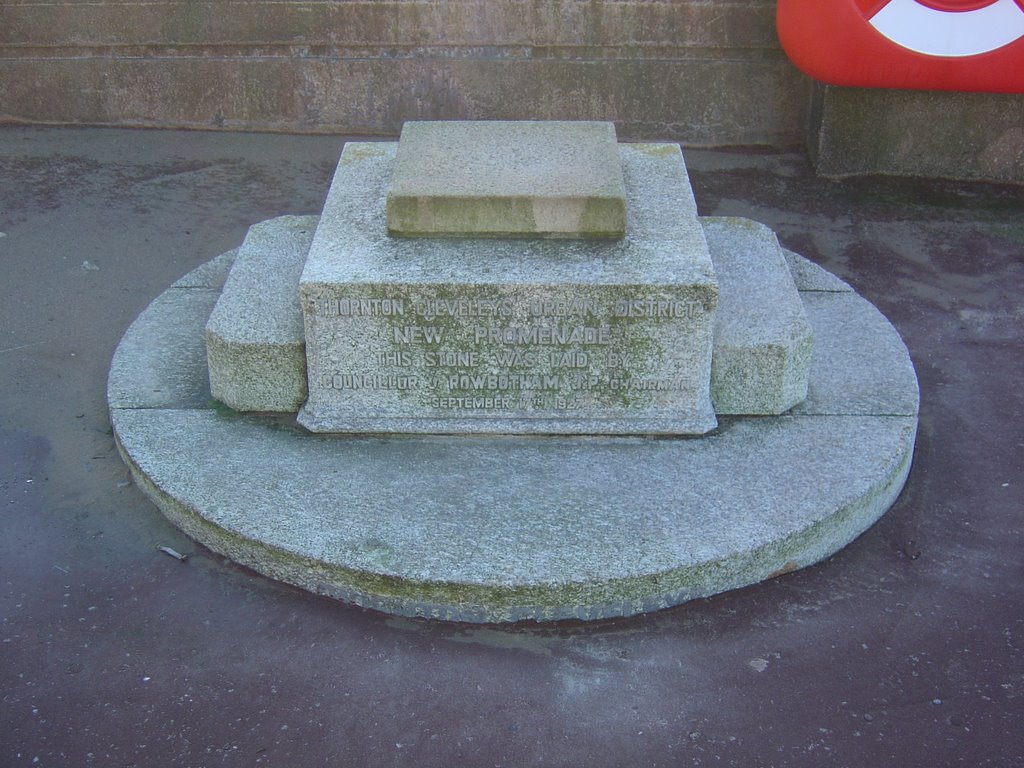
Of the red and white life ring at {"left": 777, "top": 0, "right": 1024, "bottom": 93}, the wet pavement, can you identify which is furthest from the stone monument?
the red and white life ring at {"left": 777, "top": 0, "right": 1024, "bottom": 93}

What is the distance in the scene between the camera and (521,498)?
3.88m

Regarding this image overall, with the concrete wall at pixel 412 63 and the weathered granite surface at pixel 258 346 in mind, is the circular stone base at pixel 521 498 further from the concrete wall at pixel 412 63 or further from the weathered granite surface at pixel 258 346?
the concrete wall at pixel 412 63

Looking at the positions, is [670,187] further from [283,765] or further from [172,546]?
[283,765]

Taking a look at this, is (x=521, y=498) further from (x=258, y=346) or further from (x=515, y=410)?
(x=258, y=346)

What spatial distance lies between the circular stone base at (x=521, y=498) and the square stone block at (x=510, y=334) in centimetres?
10

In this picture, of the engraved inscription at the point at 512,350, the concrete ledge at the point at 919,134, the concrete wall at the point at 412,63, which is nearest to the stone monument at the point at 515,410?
the engraved inscription at the point at 512,350

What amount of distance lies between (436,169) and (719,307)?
118 cm

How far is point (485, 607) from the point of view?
356 centimetres

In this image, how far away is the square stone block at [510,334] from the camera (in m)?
4.02

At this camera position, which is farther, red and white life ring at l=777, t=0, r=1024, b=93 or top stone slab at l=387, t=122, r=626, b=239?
red and white life ring at l=777, t=0, r=1024, b=93

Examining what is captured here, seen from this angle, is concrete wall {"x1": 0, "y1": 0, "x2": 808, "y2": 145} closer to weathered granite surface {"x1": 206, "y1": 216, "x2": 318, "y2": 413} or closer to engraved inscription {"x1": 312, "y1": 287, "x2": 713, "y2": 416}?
weathered granite surface {"x1": 206, "y1": 216, "x2": 318, "y2": 413}

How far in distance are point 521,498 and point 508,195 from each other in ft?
3.57

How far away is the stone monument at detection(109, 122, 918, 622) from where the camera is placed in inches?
145

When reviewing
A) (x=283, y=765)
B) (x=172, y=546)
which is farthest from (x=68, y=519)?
(x=283, y=765)
